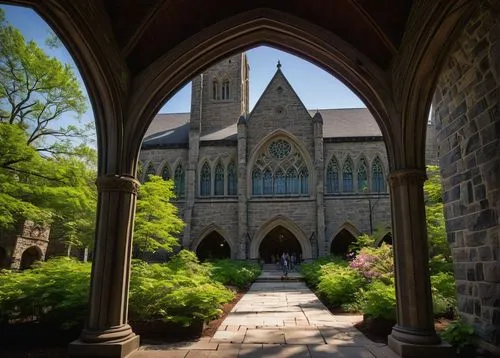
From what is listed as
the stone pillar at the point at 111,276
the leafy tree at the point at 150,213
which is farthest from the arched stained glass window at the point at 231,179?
the stone pillar at the point at 111,276

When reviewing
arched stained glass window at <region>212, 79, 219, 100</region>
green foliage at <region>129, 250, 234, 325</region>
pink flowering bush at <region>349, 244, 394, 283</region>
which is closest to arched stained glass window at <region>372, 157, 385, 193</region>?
arched stained glass window at <region>212, 79, 219, 100</region>

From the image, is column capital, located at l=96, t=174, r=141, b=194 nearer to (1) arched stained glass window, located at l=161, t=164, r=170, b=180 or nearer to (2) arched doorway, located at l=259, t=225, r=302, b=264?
(1) arched stained glass window, located at l=161, t=164, r=170, b=180

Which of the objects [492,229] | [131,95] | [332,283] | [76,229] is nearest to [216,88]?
[76,229]

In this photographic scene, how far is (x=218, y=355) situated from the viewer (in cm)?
485

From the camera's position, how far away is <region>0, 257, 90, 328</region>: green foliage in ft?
19.1

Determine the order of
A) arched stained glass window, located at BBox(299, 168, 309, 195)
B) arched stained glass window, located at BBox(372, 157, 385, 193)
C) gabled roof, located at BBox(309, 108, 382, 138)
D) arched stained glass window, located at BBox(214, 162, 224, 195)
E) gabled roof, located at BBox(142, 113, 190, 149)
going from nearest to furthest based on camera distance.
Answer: arched stained glass window, located at BBox(372, 157, 385, 193) → arched stained glass window, located at BBox(299, 168, 309, 195) → arched stained glass window, located at BBox(214, 162, 224, 195) → gabled roof, located at BBox(309, 108, 382, 138) → gabled roof, located at BBox(142, 113, 190, 149)

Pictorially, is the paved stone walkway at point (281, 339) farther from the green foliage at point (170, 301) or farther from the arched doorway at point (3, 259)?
the arched doorway at point (3, 259)

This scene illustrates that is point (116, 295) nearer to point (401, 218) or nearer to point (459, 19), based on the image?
point (401, 218)

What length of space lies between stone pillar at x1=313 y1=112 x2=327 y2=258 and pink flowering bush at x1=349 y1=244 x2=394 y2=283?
1310cm

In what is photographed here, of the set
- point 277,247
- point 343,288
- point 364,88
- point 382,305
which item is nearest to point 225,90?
point 277,247

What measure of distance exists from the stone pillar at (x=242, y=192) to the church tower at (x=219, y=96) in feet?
12.6

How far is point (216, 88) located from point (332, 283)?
2403cm

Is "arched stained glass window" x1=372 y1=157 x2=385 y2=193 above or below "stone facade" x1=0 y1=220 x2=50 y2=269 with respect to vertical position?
above

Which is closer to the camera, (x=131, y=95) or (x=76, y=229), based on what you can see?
(x=131, y=95)
